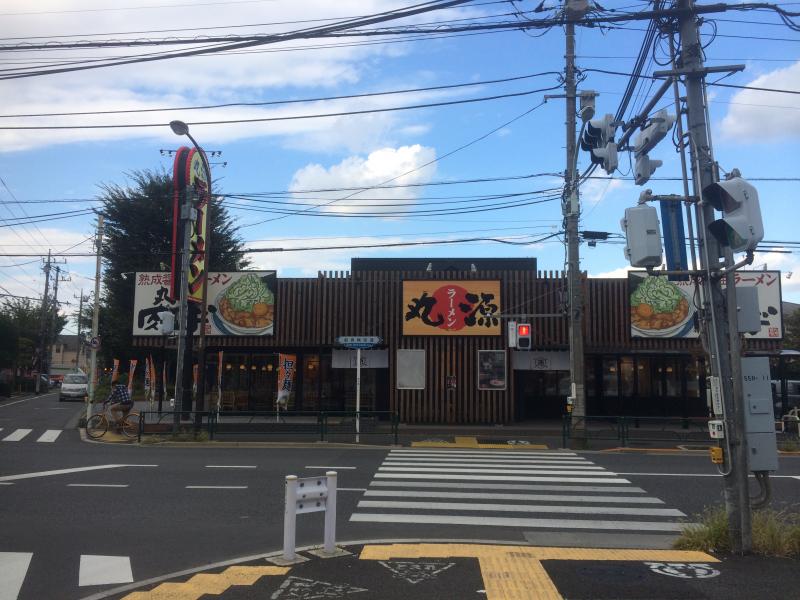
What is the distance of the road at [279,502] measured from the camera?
26.1ft

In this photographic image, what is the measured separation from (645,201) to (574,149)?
1153cm

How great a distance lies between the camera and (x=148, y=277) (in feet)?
86.9

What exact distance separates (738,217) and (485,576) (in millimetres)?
4701

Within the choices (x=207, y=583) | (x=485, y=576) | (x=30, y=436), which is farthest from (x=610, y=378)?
(x=207, y=583)

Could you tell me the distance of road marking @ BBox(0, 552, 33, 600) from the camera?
6506 mm

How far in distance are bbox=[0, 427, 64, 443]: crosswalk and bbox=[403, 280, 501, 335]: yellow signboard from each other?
12461 millimetres

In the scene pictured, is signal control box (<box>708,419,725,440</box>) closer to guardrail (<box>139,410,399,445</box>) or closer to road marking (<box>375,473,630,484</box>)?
road marking (<box>375,473,630,484</box>)

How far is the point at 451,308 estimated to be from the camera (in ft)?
82.1

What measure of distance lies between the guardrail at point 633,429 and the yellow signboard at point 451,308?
6.19m

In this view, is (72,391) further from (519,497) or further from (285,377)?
(519,497)

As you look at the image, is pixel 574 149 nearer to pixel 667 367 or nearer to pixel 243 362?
pixel 667 367

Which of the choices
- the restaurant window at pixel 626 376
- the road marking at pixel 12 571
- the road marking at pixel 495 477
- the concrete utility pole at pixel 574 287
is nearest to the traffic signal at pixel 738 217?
the road marking at pixel 495 477

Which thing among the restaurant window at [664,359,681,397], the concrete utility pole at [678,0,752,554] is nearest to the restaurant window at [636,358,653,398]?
the restaurant window at [664,359,681,397]

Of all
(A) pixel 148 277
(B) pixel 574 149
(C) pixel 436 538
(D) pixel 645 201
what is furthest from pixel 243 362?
(D) pixel 645 201
